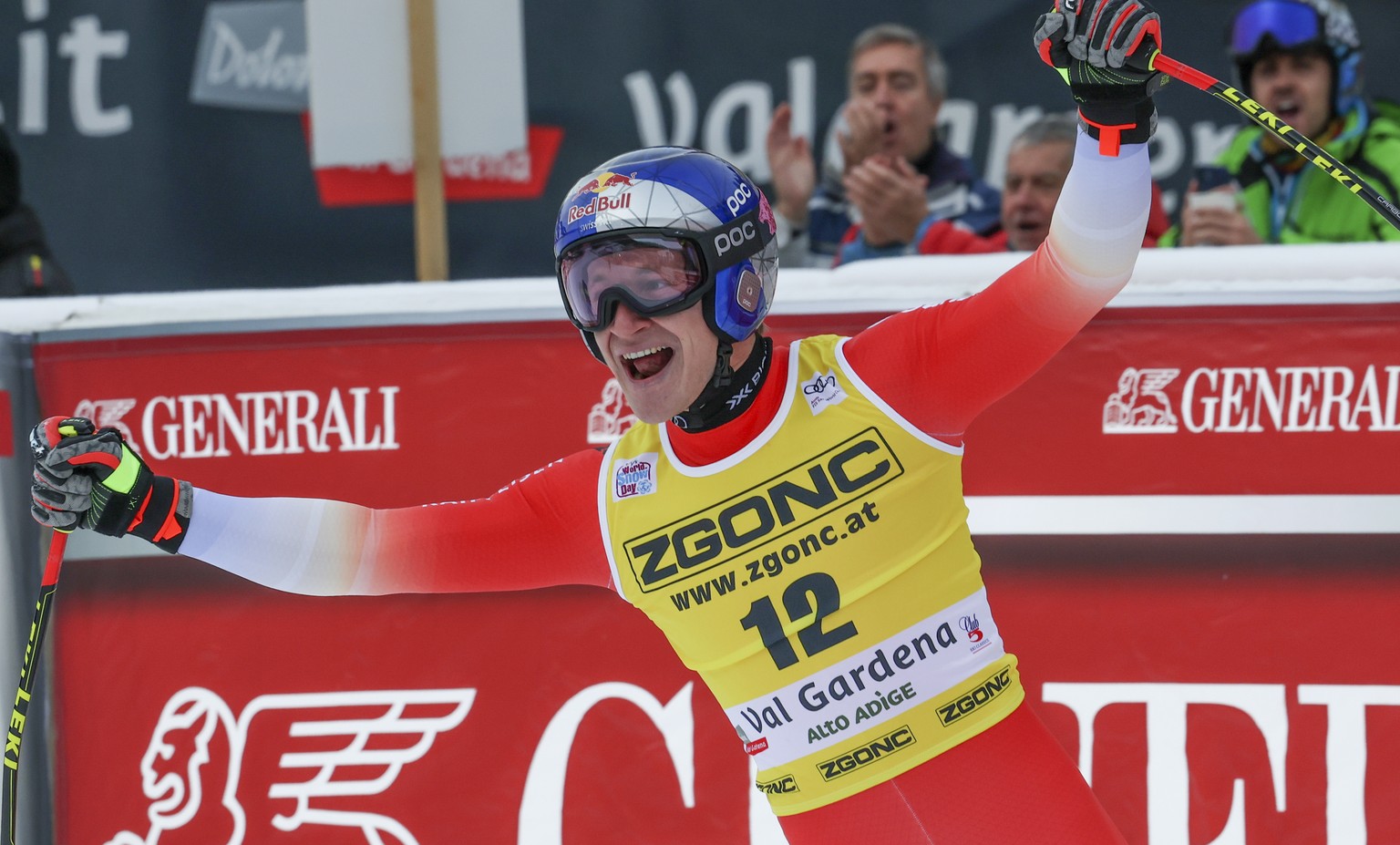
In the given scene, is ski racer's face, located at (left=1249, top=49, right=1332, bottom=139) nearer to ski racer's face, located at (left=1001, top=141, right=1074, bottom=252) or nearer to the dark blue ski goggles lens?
ski racer's face, located at (left=1001, top=141, right=1074, bottom=252)

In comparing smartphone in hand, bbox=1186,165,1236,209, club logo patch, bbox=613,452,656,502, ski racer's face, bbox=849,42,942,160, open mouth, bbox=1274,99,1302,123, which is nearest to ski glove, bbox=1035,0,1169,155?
club logo patch, bbox=613,452,656,502

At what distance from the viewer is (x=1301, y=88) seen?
4.78 meters

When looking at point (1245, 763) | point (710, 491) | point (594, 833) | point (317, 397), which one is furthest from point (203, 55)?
point (1245, 763)

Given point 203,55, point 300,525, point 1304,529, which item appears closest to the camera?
point 300,525

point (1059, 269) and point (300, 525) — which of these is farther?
point (300, 525)

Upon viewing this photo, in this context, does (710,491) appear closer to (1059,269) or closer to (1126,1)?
(1059,269)

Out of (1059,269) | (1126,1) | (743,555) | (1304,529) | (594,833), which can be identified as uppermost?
(1126,1)

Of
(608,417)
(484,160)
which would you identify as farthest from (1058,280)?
(484,160)

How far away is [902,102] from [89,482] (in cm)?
312

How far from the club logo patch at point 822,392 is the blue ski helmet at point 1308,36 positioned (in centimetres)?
254

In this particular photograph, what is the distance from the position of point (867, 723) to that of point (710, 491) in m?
0.53

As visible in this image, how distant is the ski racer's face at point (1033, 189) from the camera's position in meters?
4.87

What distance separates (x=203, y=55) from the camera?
6.76 meters

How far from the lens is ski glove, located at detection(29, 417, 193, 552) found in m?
2.91
